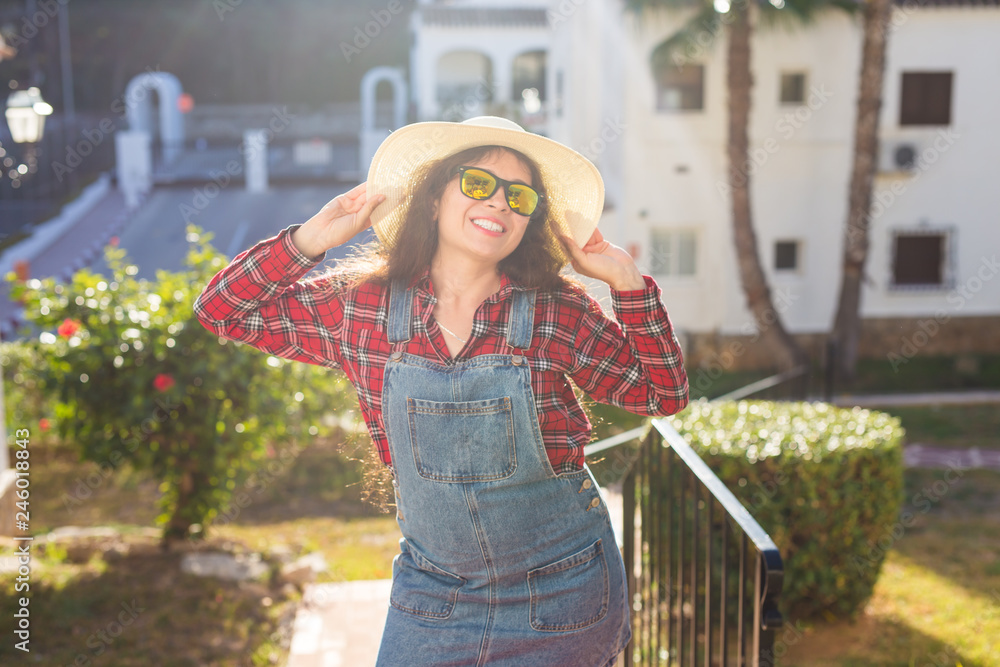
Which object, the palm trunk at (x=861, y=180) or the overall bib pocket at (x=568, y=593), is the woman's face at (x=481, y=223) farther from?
the palm trunk at (x=861, y=180)

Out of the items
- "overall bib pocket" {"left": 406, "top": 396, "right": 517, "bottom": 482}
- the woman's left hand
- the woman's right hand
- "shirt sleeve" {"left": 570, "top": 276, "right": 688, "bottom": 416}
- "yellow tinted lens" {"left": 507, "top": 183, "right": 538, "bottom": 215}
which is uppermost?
"yellow tinted lens" {"left": 507, "top": 183, "right": 538, "bottom": 215}

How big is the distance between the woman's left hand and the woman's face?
160 millimetres

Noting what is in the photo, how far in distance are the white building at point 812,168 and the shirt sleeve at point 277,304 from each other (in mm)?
12961

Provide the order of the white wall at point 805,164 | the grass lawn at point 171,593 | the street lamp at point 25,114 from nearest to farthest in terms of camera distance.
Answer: the grass lawn at point 171,593 < the street lamp at point 25,114 < the white wall at point 805,164

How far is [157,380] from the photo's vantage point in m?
5.20

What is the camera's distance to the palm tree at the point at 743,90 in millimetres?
12875

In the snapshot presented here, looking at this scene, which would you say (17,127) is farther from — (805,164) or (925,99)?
(925,99)

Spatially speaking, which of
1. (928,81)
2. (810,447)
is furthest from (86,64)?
(810,447)

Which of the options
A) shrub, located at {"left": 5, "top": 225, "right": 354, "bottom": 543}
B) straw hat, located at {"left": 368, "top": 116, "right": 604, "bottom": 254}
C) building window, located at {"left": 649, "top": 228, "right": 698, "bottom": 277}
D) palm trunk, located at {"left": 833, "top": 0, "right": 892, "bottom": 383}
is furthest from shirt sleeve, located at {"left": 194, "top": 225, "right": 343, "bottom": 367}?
building window, located at {"left": 649, "top": 228, "right": 698, "bottom": 277}

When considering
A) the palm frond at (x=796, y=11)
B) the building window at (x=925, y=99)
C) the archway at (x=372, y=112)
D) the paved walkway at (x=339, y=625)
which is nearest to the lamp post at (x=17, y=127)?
the paved walkway at (x=339, y=625)

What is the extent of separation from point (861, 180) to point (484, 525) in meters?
12.9

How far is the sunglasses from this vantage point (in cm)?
217

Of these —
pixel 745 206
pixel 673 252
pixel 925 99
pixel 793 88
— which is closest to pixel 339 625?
pixel 745 206

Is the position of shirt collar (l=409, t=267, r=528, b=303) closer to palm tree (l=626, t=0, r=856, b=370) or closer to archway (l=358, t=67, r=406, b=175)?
palm tree (l=626, t=0, r=856, b=370)
